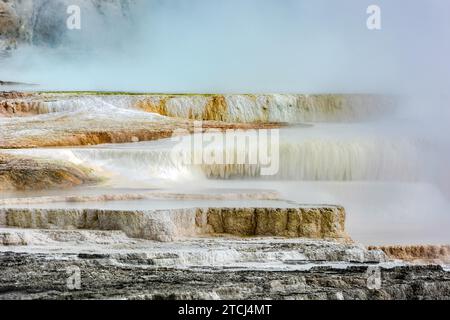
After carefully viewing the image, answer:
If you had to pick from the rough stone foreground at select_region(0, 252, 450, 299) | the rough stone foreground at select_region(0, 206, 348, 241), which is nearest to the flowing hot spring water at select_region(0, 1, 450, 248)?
the rough stone foreground at select_region(0, 206, 348, 241)

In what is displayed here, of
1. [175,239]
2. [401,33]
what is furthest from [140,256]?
[401,33]

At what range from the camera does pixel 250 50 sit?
59.8 feet

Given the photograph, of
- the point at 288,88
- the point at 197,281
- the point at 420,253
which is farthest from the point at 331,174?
the point at 288,88

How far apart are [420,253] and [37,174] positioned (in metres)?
3.98

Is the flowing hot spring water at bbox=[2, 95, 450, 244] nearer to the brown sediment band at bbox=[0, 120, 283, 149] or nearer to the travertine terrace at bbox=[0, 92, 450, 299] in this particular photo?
the travertine terrace at bbox=[0, 92, 450, 299]

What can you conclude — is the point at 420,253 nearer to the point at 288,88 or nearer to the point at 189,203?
the point at 189,203

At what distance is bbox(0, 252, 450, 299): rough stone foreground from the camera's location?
628 centimetres

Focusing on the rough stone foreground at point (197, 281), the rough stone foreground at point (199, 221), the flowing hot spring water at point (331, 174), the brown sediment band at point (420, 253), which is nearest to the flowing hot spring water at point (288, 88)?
the flowing hot spring water at point (331, 174)

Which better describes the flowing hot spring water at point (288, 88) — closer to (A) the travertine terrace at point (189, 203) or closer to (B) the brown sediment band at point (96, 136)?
(A) the travertine terrace at point (189, 203)

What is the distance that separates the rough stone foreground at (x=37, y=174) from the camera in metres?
10.8

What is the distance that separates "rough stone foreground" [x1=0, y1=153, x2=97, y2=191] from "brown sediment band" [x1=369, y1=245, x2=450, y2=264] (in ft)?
11.6

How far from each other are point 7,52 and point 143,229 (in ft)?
38.0

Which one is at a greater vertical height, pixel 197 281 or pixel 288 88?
pixel 288 88

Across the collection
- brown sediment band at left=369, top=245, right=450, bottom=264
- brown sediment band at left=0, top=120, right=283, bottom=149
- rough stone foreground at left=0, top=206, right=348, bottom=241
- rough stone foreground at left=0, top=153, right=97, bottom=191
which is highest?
brown sediment band at left=0, top=120, right=283, bottom=149
